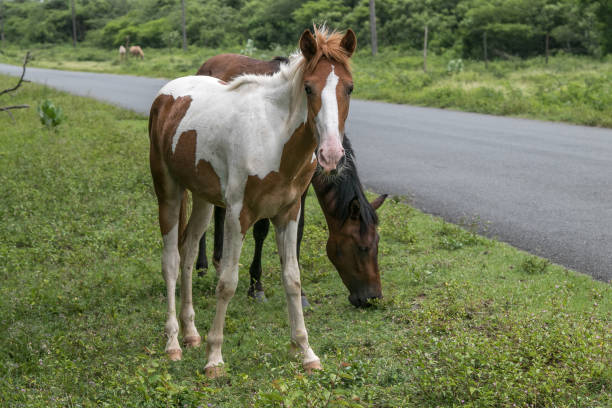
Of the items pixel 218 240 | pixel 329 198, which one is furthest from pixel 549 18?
pixel 329 198

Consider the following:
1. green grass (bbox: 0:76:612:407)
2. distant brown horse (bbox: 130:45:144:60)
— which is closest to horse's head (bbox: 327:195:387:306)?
green grass (bbox: 0:76:612:407)

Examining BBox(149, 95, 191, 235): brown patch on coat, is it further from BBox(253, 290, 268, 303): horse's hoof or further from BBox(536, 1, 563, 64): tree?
BBox(536, 1, 563, 64): tree

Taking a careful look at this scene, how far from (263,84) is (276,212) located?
0.81m

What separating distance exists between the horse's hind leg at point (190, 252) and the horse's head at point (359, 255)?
111 centimetres

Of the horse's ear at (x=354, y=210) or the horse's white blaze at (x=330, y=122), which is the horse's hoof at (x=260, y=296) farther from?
the horse's white blaze at (x=330, y=122)

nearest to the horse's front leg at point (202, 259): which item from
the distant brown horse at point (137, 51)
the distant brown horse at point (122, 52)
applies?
the distant brown horse at point (137, 51)

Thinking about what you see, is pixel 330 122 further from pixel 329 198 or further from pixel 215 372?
pixel 329 198

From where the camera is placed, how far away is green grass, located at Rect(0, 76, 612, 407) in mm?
3533

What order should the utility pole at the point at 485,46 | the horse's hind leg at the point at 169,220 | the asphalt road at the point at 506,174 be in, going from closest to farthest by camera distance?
the horse's hind leg at the point at 169,220 < the asphalt road at the point at 506,174 < the utility pole at the point at 485,46

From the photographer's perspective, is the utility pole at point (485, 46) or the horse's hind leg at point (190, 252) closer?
the horse's hind leg at point (190, 252)

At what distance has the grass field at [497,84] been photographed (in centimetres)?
1520

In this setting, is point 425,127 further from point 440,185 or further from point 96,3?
point 96,3

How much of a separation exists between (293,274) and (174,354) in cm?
105

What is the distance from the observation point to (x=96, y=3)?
7156 centimetres
